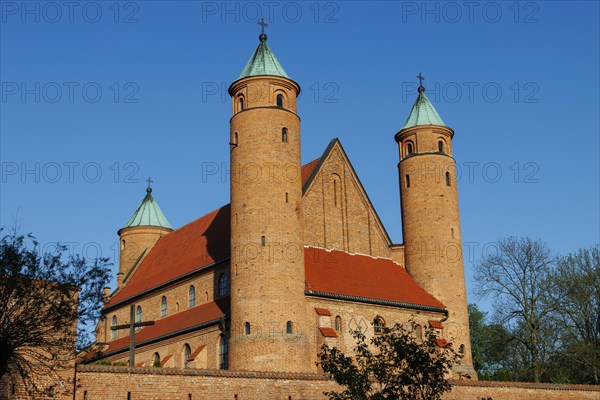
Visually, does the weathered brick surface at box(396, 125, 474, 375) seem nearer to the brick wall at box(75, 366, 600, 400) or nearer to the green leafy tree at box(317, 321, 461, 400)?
the brick wall at box(75, 366, 600, 400)

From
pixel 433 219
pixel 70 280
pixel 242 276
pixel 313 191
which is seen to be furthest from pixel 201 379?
pixel 433 219

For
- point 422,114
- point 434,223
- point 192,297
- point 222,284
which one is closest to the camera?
point 222,284

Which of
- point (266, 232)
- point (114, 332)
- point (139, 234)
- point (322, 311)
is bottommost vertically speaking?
point (322, 311)

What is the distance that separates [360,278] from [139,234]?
23090 mm

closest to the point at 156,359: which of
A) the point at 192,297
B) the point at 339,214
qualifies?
the point at 192,297

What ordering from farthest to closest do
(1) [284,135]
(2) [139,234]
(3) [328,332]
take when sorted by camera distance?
(2) [139,234], (1) [284,135], (3) [328,332]

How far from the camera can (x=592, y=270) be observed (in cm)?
5044

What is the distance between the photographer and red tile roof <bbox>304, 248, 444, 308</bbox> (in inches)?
1491

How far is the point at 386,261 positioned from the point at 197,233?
1214 cm

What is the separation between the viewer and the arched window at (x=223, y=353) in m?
37.0

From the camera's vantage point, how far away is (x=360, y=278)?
39625 mm

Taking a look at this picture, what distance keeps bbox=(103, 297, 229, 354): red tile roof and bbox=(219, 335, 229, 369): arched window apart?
118 cm

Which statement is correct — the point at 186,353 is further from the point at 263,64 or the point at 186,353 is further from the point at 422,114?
the point at 422,114

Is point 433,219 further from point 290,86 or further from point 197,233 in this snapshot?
point 197,233
